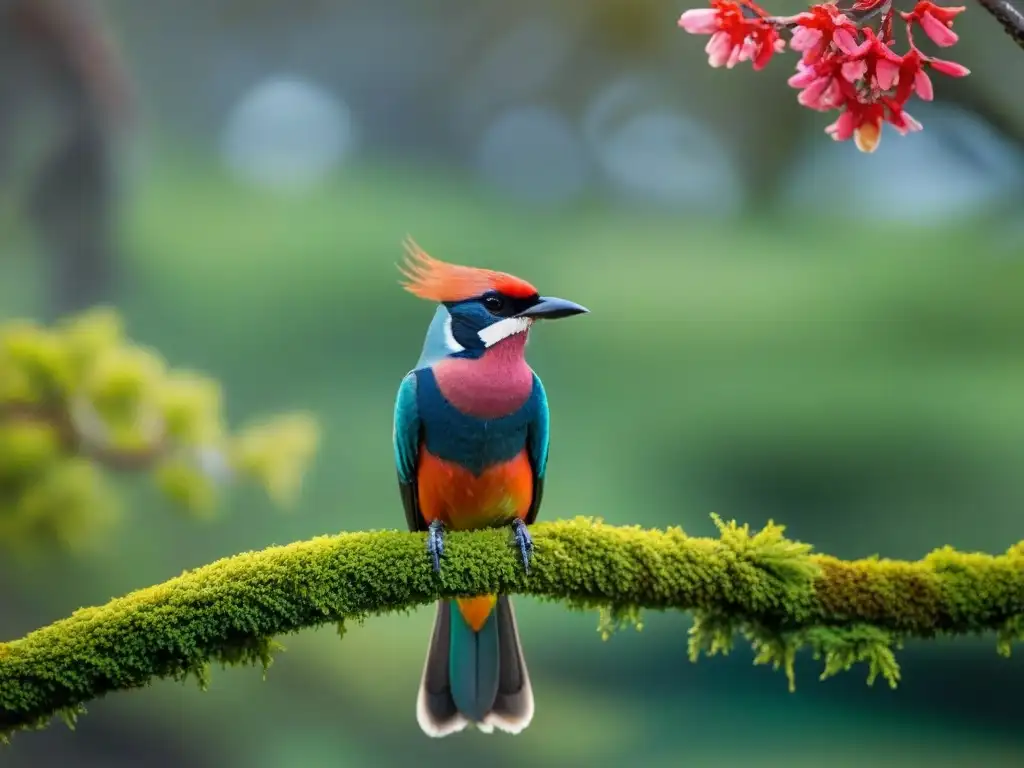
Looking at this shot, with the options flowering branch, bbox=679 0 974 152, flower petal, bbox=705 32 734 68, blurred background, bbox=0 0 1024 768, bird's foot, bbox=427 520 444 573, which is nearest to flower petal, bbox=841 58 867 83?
flowering branch, bbox=679 0 974 152

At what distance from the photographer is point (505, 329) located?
4.83ft

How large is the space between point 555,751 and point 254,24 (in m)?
2.20

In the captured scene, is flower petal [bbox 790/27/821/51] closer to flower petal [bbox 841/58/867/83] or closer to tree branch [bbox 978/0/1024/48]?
flower petal [bbox 841/58/867/83]

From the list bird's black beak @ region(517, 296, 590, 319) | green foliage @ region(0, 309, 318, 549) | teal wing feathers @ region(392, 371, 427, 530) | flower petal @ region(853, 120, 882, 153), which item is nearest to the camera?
flower petal @ region(853, 120, 882, 153)

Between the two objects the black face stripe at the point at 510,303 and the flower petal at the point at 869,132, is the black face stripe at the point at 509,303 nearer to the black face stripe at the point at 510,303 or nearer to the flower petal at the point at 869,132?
the black face stripe at the point at 510,303

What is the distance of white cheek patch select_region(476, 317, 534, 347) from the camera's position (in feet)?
4.83

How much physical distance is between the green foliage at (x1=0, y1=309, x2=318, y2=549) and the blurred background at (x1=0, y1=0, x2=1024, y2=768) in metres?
0.50

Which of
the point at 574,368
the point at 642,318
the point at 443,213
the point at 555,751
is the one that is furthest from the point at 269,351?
the point at 555,751

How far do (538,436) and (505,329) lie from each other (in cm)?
19

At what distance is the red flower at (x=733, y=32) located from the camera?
3.67 feet

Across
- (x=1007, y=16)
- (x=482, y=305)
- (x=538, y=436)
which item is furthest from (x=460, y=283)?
(x=1007, y=16)

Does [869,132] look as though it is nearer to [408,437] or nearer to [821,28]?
[821,28]

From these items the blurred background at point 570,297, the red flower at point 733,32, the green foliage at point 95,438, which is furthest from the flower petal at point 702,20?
the blurred background at point 570,297

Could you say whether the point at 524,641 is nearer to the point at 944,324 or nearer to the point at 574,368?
the point at 574,368
